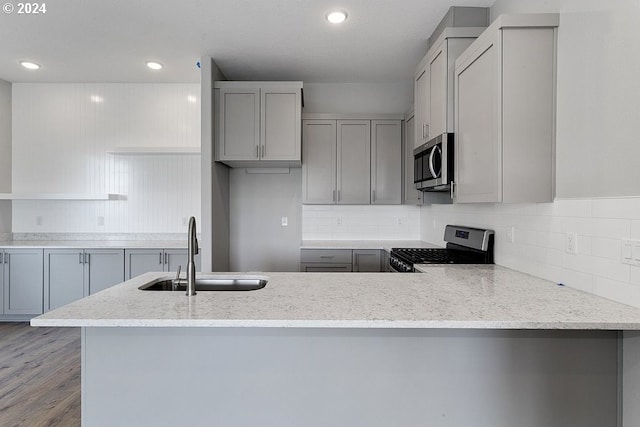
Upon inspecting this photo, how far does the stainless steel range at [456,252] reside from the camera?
8.18 feet

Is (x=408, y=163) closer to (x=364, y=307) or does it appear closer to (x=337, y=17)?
(x=337, y=17)

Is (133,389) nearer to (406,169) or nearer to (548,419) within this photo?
(548,419)

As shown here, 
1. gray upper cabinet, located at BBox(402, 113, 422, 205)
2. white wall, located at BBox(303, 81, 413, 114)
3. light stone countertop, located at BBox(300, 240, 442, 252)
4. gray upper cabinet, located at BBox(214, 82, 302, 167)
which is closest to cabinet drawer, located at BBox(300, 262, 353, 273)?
light stone countertop, located at BBox(300, 240, 442, 252)

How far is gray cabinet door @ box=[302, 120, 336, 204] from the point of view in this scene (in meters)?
3.93

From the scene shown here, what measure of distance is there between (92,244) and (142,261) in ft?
2.10

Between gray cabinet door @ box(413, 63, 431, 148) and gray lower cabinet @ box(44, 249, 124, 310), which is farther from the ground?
gray cabinet door @ box(413, 63, 431, 148)

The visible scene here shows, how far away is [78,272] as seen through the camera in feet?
12.6

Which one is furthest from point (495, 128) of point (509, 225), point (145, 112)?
point (145, 112)

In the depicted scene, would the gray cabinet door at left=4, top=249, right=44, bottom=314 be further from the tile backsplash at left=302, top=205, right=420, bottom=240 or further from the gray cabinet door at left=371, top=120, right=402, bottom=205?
the gray cabinet door at left=371, top=120, right=402, bottom=205

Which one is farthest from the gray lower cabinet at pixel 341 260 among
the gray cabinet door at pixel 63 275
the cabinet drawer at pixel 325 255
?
the gray cabinet door at pixel 63 275

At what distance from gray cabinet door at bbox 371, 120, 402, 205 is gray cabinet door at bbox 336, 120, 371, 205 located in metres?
0.06

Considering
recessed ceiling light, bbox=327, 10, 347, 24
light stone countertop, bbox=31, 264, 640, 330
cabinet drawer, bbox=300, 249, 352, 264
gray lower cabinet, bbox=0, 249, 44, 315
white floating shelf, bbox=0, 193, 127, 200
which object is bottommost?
gray lower cabinet, bbox=0, 249, 44, 315

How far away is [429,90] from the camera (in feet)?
8.75

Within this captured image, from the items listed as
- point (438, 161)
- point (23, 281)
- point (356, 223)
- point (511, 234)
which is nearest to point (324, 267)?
point (356, 223)
